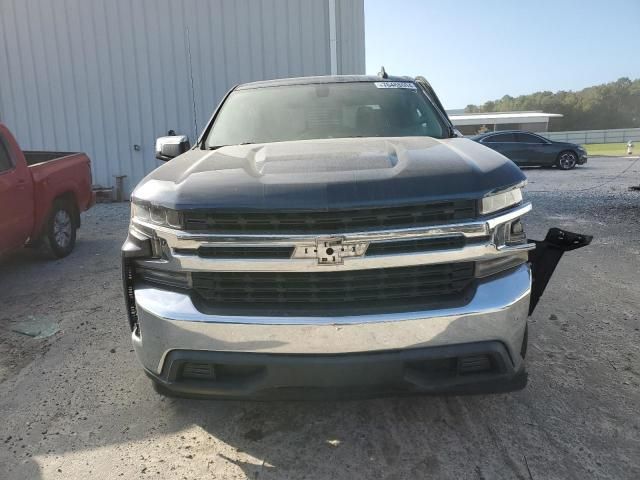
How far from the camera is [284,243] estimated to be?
221 cm

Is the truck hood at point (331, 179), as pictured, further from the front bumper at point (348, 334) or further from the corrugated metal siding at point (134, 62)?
the corrugated metal siding at point (134, 62)

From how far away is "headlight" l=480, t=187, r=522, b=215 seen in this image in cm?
229

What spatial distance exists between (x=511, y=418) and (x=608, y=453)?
47 cm

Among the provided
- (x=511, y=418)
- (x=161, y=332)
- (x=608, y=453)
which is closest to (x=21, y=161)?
(x=161, y=332)

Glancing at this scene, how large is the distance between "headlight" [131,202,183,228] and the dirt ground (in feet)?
3.28

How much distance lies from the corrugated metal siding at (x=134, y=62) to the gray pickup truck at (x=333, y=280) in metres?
9.07

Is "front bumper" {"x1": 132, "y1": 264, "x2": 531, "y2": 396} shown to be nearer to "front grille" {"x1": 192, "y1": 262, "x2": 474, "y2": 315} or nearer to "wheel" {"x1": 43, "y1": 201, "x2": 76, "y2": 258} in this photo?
"front grille" {"x1": 192, "y1": 262, "x2": 474, "y2": 315}

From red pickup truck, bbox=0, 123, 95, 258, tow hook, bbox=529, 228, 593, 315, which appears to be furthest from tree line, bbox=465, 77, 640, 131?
tow hook, bbox=529, 228, 593, 315

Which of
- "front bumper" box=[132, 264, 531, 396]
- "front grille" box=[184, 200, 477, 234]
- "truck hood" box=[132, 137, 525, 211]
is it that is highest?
"truck hood" box=[132, 137, 525, 211]

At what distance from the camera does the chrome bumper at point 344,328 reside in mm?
2174

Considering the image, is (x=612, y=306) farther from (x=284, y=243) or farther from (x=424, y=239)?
(x=284, y=243)

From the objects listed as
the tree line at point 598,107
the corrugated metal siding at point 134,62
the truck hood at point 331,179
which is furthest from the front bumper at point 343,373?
the tree line at point 598,107

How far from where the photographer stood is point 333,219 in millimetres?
2193

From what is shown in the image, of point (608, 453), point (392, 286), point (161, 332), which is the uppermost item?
point (392, 286)
